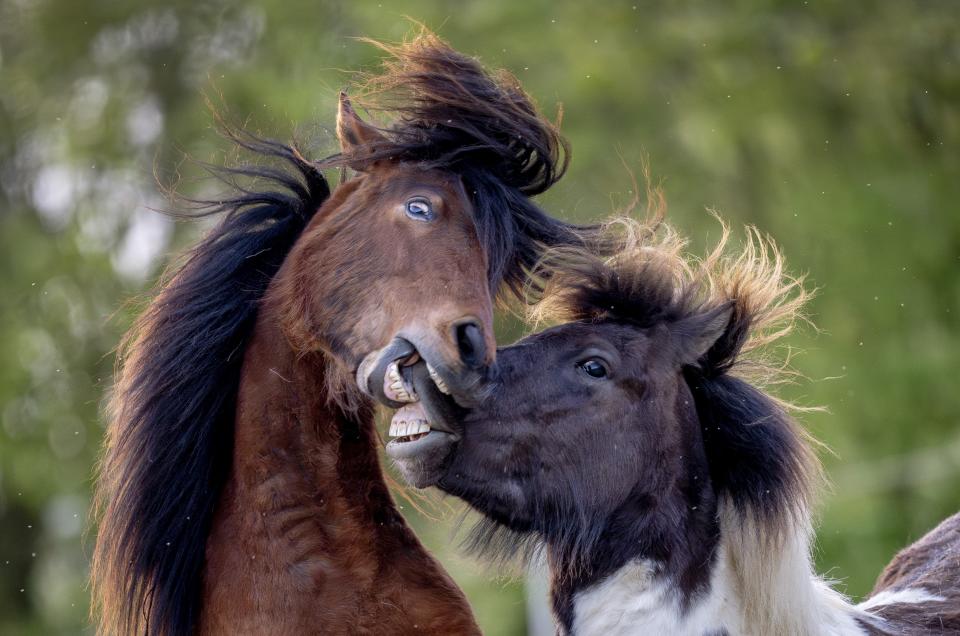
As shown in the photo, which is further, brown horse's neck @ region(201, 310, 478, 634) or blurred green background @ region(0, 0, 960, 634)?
blurred green background @ region(0, 0, 960, 634)

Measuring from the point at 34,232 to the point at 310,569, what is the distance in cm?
1071

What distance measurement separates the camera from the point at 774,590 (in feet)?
13.4

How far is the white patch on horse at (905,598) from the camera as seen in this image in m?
4.75

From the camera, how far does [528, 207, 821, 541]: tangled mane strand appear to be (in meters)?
4.30

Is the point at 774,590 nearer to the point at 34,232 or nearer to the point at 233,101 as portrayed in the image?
the point at 233,101

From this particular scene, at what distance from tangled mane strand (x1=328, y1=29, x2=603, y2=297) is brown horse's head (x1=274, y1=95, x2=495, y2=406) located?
0.20ft

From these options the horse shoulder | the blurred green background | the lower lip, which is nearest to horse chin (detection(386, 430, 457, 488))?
the lower lip

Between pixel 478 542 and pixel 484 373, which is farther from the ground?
pixel 484 373

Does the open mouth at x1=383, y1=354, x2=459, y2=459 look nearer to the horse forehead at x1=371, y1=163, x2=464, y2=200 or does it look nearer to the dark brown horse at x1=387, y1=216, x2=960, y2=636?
the dark brown horse at x1=387, y1=216, x2=960, y2=636

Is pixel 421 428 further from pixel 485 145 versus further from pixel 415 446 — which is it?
pixel 485 145

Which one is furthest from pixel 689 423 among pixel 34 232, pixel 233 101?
pixel 34 232

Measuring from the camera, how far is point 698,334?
4.47 meters

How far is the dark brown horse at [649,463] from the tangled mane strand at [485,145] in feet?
0.61

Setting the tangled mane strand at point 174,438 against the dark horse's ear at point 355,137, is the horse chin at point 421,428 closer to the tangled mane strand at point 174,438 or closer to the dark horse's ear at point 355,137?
the tangled mane strand at point 174,438
